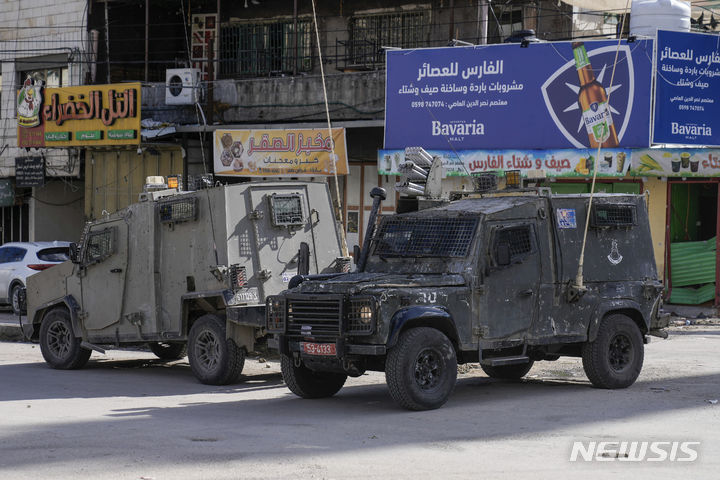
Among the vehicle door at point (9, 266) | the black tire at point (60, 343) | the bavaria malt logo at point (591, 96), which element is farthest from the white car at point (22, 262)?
the bavaria malt logo at point (591, 96)

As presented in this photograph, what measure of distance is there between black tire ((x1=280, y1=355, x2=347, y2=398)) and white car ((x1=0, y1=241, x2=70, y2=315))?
13.6 meters

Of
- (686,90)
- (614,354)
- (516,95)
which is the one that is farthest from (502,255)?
(516,95)

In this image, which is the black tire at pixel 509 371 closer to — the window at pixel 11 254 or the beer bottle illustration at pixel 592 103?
the beer bottle illustration at pixel 592 103

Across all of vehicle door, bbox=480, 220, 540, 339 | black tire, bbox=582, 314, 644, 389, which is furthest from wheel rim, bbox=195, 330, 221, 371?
black tire, bbox=582, 314, 644, 389

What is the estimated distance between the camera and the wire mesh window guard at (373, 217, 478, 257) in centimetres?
1078

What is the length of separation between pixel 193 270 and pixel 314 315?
120 inches

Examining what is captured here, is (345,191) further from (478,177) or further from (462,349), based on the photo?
(462,349)

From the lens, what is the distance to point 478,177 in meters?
12.3

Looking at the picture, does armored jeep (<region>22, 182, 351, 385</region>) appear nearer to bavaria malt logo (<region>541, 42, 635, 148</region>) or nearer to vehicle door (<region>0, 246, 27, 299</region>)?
bavaria malt logo (<region>541, 42, 635, 148</region>)

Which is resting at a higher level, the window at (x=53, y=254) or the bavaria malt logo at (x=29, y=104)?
the bavaria malt logo at (x=29, y=104)

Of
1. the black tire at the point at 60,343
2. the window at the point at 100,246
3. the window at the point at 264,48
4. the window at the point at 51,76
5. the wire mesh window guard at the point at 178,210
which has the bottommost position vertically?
the black tire at the point at 60,343

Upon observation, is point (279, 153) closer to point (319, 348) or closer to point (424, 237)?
point (424, 237)

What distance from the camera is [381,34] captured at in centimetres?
2591

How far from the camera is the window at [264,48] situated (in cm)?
2706
